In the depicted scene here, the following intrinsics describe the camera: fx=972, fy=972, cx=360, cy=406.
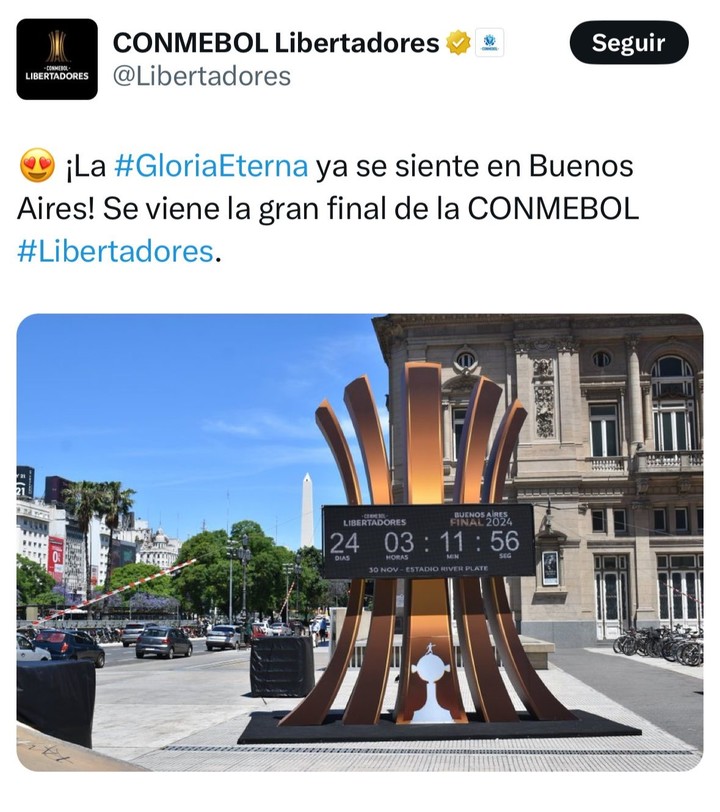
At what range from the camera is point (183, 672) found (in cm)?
2756

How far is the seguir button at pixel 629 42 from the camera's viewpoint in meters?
7.80

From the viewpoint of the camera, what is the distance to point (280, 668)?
18.6 m

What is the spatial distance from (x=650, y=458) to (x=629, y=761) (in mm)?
28220

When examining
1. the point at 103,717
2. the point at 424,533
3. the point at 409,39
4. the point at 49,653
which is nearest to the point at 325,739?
the point at 424,533

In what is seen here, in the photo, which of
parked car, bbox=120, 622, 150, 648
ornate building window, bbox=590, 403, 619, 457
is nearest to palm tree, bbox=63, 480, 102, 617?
parked car, bbox=120, 622, 150, 648

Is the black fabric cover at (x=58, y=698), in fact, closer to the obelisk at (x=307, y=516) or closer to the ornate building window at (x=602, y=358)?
the ornate building window at (x=602, y=358)

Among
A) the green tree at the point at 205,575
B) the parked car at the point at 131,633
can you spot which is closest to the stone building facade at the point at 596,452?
the parked car at the point at 131,633

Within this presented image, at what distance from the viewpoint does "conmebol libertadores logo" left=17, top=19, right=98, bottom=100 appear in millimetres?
7773

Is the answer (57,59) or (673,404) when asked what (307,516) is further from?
(57,59)

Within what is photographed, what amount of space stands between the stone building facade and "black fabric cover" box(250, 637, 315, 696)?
18572mm

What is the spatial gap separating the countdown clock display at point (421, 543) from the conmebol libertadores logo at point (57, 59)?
19.3 feet

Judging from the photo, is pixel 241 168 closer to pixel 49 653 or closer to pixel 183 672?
pixel 183 672

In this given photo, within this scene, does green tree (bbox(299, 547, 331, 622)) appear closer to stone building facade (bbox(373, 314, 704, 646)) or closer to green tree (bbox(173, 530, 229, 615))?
green tree (bbox(173, 530, 229, 615))

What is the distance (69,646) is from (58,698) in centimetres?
2234
